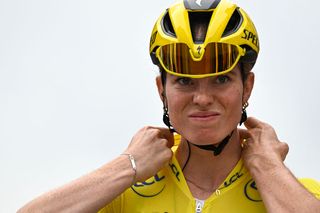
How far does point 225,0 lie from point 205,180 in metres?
1.59

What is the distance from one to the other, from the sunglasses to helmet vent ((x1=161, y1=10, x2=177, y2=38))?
0.13 metres

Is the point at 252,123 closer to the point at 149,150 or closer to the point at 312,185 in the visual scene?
the point at 312,185

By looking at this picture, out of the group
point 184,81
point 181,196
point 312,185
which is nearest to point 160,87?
point 184,81

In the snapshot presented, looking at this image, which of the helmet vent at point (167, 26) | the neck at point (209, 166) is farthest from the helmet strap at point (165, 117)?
the helmet vent at point (167, 26)

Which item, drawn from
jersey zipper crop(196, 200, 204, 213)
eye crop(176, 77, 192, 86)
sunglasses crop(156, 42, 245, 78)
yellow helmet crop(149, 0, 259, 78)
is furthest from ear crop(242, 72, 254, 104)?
jersey zipper crop(196, 200, 204, 213)

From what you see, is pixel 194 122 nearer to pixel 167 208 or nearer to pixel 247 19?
pixel 167 208

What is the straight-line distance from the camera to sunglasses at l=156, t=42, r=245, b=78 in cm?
486

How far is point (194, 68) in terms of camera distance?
4.87 m

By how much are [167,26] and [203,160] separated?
1.20 m

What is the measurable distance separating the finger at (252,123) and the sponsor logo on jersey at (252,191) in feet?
1.86

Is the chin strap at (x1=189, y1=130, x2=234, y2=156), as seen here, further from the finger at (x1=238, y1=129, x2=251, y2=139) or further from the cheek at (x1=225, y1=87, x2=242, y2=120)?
the finger at (x1=238, y1=129, x2=251, y2=139)

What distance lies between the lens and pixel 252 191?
5090 millimetres

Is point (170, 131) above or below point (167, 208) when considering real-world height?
above

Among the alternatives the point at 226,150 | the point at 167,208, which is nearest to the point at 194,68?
the point at 226,150
